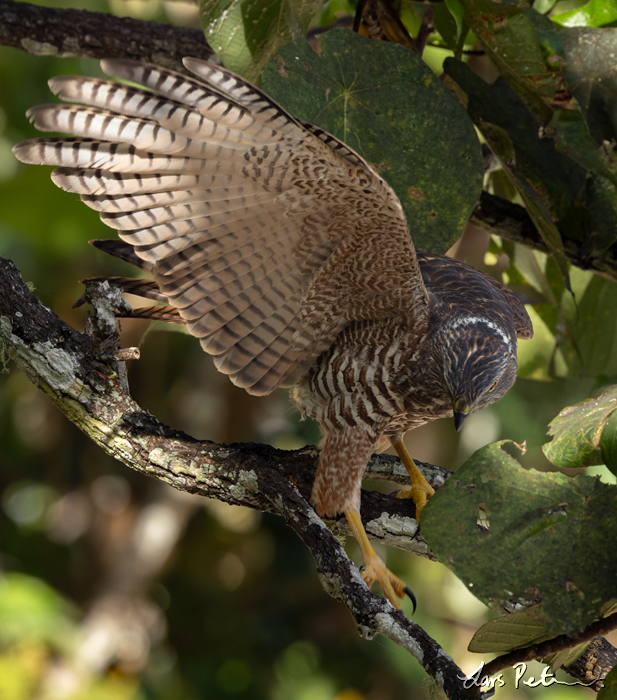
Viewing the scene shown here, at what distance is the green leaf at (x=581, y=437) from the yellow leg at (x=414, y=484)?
527 mm

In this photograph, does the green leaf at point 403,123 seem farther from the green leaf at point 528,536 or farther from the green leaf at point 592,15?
the green leaf at point 528,536

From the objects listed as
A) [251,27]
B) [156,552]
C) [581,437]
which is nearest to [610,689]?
[581,437]

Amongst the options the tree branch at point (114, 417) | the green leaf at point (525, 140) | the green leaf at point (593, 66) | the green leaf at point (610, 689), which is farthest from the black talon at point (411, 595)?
the green leaf at point (593, 66)

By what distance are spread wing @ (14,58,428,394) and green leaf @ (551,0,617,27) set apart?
4.07 feet

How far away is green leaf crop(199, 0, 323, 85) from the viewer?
7.07ft

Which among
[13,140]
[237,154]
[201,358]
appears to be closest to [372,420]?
[237,154]

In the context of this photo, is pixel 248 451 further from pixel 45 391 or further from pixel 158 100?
pixel 158 100

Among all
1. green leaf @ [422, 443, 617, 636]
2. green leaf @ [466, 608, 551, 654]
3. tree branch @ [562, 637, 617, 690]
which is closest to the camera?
green leaf @ [422, 443, 617, 636]

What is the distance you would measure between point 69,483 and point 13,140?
115 inches

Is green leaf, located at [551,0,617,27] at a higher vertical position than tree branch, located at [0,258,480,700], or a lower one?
higher

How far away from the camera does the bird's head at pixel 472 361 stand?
6.68ft

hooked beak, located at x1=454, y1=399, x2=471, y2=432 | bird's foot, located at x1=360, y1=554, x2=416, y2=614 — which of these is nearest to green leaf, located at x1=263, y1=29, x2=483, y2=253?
hooked beak, located at x1=454, y1=399, x2=471, y2=432

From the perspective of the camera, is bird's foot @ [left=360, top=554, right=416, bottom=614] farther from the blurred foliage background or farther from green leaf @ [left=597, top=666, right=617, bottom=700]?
the blurred foliage background

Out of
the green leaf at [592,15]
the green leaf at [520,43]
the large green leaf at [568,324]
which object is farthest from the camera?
the large green leaf at [568,324]
